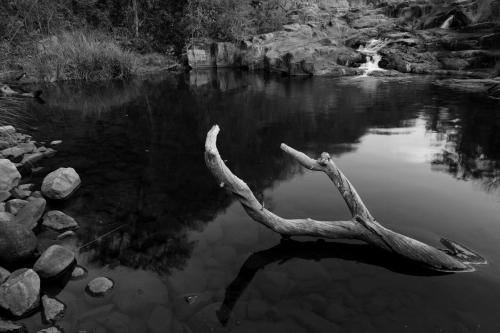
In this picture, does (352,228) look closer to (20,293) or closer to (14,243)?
(20,293)

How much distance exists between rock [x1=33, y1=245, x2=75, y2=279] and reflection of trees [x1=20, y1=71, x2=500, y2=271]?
2.05 ft

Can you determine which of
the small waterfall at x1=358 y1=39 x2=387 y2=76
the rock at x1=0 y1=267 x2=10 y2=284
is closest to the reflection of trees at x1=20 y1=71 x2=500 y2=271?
the rock at x1=0 y1=267 x2=10 y2=284

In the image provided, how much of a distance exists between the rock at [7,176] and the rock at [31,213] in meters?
1.24

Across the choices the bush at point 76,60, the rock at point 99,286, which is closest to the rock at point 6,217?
the rock at point 99,286

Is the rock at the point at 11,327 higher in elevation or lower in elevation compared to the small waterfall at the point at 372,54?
lower

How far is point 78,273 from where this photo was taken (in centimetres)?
644

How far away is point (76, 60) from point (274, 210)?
2673cm

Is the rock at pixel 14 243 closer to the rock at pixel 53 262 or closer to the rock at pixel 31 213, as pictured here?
the rock at pixel 53 262

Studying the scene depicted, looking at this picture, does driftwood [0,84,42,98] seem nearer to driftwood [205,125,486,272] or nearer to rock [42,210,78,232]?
rock [42,210,78,232]

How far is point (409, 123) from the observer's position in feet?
56.1

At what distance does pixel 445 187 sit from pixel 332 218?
147 inches

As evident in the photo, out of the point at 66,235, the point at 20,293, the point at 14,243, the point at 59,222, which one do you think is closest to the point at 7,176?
the point at 59,222

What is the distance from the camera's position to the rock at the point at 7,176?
28.5 feet

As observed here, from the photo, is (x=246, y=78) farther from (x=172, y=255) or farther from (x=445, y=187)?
(x=172, y=255)
